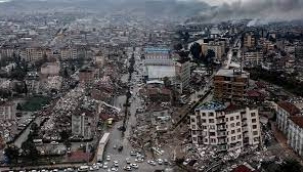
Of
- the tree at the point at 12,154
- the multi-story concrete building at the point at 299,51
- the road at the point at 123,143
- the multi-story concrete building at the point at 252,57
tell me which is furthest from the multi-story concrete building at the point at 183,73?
the tree at the point at 12,154

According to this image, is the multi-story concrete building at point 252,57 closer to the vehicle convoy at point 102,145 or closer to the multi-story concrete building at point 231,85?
the multi-story concrete building at point 231,85

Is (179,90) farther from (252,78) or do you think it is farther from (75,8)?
(75,8)

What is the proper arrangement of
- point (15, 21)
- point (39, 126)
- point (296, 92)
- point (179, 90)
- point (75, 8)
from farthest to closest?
point (75, 8) → point (15, 21) → point (179, 90) → point (296, 92) → point (39, 126)

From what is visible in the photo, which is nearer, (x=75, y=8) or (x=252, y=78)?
(x=252, y=78)

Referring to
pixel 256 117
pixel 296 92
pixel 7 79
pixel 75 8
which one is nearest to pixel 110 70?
pixel 7 79

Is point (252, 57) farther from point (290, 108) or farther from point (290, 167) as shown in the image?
point (290, 167)

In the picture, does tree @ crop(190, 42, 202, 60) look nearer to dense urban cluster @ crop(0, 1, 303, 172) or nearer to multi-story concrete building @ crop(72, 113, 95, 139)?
dense urban cluster @ crop(0, 1, 303, 172)
